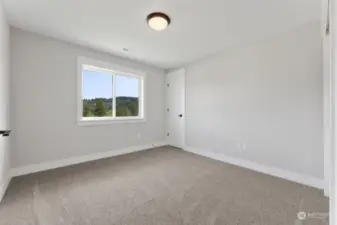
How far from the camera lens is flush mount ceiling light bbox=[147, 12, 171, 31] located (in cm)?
230

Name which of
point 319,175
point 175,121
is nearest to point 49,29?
point 175,121

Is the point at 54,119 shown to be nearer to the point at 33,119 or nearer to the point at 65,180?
Result: the point at 33,119

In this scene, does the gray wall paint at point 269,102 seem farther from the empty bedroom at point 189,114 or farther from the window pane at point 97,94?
the window pane at point 97,94

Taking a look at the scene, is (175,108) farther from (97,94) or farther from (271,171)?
(271,171)

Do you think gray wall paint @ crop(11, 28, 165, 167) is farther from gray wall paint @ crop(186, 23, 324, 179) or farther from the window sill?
gray wall paint @ crop(186, 23, 324, 179)

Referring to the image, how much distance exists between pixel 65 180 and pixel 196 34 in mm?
2969

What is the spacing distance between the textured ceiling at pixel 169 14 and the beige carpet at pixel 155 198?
2247 mm

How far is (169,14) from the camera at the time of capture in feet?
7.63

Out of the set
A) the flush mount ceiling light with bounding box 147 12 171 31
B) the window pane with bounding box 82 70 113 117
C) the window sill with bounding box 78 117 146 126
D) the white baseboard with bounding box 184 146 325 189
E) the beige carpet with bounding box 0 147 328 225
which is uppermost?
the flush mount ceiling light with bounding box 147 12 171 31

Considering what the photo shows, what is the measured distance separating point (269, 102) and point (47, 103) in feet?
12.2

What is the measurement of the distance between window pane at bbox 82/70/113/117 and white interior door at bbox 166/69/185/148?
1.64 m

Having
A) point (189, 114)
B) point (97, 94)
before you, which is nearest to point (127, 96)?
point (97, 94)

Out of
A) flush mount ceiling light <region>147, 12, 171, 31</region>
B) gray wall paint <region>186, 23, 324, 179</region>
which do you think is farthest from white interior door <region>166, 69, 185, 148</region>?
flush mount ceiling light <region>147, 12, 171, 31</region>

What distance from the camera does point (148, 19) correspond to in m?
2.40
